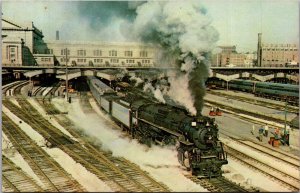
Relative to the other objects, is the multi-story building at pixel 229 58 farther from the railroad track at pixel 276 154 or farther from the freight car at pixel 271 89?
the railroad track at pixel 276 154

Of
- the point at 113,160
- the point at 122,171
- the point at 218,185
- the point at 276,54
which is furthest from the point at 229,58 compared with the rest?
the point at 218,185

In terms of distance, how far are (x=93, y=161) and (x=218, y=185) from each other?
22.3 ft

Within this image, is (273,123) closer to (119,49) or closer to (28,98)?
(28,98)

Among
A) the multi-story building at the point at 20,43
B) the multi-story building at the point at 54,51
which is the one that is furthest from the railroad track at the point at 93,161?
the multi-story building at the point at 20,43

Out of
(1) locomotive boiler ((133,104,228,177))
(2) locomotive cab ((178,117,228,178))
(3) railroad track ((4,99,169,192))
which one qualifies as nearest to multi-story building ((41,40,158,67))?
(3) railroad track ((4,99,169,192))

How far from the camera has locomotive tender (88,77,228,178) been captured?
1596 centimetres

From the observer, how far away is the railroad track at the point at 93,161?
15086 mm

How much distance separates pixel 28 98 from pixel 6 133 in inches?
A: 635

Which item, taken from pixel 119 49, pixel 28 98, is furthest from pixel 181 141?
pixel 119 49

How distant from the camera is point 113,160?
Result: 18859 mm

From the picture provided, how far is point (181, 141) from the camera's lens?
651 inches

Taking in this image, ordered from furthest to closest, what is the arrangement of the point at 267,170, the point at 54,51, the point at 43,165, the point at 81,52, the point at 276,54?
the point at 276,54 → the point at 54,51 → the point at 81,52 → the point at 43,165 → the point at 267,170

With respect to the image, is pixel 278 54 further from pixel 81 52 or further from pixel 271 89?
pixel 81 52

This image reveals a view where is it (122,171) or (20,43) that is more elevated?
(20,43)
